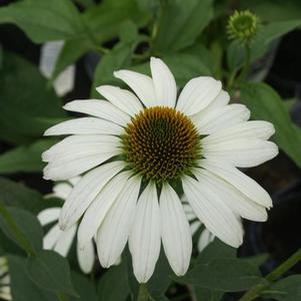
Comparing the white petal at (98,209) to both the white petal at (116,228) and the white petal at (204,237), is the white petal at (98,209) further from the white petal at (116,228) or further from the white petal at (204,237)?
the white petal at (204,237)

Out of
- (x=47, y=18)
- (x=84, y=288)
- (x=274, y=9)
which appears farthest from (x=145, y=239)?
(x=274, y=9)

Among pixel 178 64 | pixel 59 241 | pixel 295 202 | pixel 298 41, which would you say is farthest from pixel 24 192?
pixel 298 41

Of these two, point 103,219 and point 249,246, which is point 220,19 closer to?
point 249,246

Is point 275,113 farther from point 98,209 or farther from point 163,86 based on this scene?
point 98,209

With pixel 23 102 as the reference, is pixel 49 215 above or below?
above

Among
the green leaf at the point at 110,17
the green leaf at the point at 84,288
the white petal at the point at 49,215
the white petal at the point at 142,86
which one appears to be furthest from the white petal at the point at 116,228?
the green leaf at the point at 110,17

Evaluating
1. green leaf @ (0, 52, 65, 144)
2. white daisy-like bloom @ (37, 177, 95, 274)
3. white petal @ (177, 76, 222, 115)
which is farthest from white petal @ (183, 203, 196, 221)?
green leaf @ (0, 52, 65, 144)
